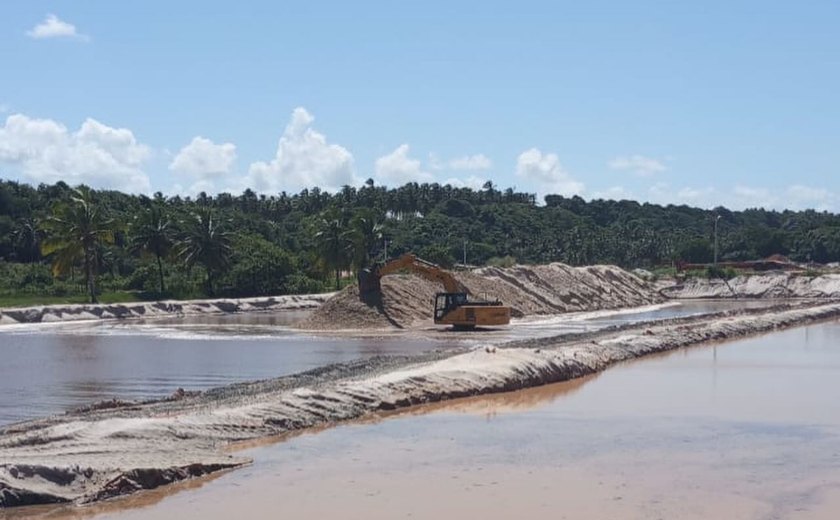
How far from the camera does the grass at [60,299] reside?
59.3 meters

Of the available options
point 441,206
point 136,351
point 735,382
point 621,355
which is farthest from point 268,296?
point 441,206

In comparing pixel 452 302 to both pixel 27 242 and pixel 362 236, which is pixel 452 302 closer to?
pixel 362 236

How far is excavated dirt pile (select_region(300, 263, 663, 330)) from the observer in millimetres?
45719

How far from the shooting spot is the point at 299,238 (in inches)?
4353

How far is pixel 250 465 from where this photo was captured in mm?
14812

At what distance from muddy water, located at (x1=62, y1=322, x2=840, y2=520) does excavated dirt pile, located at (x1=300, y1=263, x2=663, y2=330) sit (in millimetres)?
22934

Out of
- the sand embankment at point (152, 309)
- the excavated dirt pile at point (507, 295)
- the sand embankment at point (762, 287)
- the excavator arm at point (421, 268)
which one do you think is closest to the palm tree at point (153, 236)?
the sand embankment at point (152, 309)

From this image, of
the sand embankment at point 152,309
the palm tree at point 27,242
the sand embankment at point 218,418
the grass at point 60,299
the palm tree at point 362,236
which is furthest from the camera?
the palm tree at point 27,242

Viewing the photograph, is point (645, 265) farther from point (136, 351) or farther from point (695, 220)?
point (136, 351)

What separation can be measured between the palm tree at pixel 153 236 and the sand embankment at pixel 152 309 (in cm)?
619

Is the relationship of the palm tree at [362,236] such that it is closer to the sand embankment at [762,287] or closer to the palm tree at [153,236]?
the palm tree at [153,236]

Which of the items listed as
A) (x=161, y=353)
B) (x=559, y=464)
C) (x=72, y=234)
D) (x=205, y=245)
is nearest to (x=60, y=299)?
(x=72, y=234)

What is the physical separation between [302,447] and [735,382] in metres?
12.8

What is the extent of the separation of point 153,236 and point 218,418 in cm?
5500
